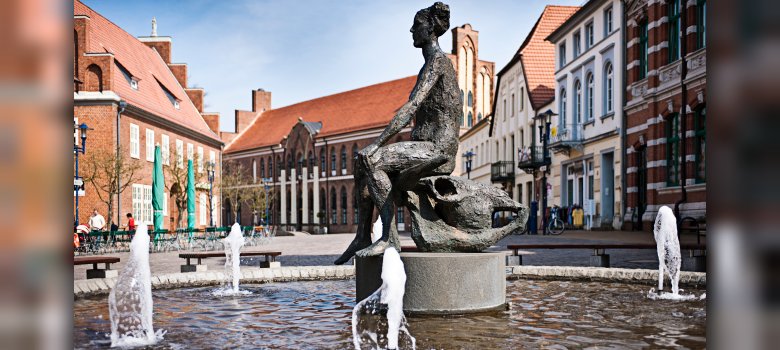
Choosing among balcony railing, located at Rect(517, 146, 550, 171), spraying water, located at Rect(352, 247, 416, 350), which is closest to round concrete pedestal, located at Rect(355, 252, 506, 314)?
spraying water, located at Rect(352, 247, 416, 350)

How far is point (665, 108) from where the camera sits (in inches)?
1017

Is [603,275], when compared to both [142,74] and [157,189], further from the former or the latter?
[142,74]

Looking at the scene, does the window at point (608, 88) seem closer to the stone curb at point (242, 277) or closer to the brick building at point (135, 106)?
the brick building at point (135, 106)

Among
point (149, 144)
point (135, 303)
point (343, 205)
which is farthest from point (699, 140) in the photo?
point (343, 205)

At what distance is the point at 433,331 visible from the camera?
541 centimetres

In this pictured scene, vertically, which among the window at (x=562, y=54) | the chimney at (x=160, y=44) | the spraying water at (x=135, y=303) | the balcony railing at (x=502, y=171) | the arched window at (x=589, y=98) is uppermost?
the chimney at (x=160, y=44)

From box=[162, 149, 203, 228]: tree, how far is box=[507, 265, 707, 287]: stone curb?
31.2m

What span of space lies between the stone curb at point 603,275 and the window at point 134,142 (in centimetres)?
3119

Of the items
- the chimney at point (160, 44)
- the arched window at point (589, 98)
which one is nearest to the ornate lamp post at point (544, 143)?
the arched window at point (589, 98)

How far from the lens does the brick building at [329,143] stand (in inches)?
2606

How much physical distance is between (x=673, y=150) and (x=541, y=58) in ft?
68.9

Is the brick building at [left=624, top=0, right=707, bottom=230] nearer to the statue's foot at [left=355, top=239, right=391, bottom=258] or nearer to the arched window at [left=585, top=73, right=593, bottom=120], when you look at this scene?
the arched window at [left=585, top=73, right=593, bottom=120]

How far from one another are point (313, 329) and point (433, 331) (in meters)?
1.00
